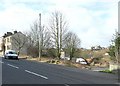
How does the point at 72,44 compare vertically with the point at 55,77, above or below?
above

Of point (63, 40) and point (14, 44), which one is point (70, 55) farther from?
point (14, 44)

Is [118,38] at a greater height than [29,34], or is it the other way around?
[29,34]

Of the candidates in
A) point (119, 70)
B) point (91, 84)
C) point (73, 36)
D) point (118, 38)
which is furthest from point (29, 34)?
point (91, 84)

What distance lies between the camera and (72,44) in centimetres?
9488

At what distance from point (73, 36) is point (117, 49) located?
70535 mm

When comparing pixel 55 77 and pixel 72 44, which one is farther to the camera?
pixel 72 44

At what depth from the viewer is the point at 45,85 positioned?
55.6 feet

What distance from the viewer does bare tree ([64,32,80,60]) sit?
89.4 m

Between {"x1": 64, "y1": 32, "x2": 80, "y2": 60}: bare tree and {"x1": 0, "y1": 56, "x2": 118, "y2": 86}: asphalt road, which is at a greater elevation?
{"x1": 64, "y1": 32, "x2": 80, "y2": 60}: bare tree

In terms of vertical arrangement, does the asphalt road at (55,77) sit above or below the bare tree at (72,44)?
below

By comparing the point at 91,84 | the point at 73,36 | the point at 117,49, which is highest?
the point at 73,36

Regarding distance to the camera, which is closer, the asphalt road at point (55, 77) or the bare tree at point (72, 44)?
the asphalt road at point (55, 77)

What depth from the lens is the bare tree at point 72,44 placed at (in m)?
89.4

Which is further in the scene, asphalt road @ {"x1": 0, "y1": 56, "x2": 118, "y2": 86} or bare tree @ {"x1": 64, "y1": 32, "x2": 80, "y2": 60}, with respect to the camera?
bare tree @ {"x1": 64, "y1": 32, "x2": 80, "y2": 60}
